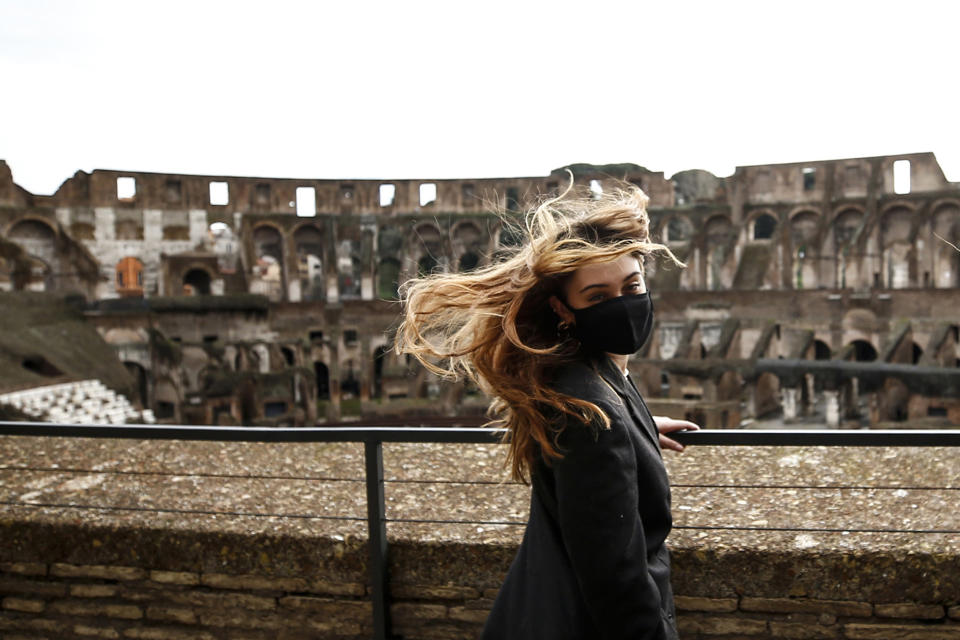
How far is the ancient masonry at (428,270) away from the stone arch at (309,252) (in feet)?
0.62

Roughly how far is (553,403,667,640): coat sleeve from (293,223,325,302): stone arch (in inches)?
1266

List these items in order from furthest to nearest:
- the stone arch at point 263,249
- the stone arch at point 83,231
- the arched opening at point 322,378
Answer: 1. the stone arch at point 263,249
2. the stone arch at point 83,231
3. the arched opening at point 322,378

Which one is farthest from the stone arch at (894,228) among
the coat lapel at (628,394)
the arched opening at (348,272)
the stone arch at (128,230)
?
the coat lapel at (628,394)

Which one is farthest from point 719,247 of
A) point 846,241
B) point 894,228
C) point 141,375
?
point 141,375

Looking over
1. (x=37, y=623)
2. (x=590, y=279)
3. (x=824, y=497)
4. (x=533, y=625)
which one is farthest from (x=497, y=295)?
(x=37, y=623)

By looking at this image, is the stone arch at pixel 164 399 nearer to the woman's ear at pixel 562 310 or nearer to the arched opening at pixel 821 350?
the arched opening at pixel 821 350

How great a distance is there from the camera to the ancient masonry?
22.9 metres

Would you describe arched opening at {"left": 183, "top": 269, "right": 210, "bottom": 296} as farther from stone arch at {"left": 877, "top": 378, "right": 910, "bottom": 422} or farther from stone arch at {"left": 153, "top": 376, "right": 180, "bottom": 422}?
stone arch at {"left": 877, "top": 378, "right": 910, "bottom": 422}

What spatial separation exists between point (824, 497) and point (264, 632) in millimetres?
2621

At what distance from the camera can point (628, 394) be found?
6.81 ft

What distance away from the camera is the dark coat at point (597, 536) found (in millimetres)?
1791

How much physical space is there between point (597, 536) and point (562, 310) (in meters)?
0.63

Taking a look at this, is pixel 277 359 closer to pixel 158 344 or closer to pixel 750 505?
pixel 158 344

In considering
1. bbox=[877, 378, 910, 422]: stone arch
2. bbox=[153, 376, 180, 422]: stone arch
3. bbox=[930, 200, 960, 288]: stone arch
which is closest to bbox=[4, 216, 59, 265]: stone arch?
bbox=[153, 376, 180, 422]: stone arch
